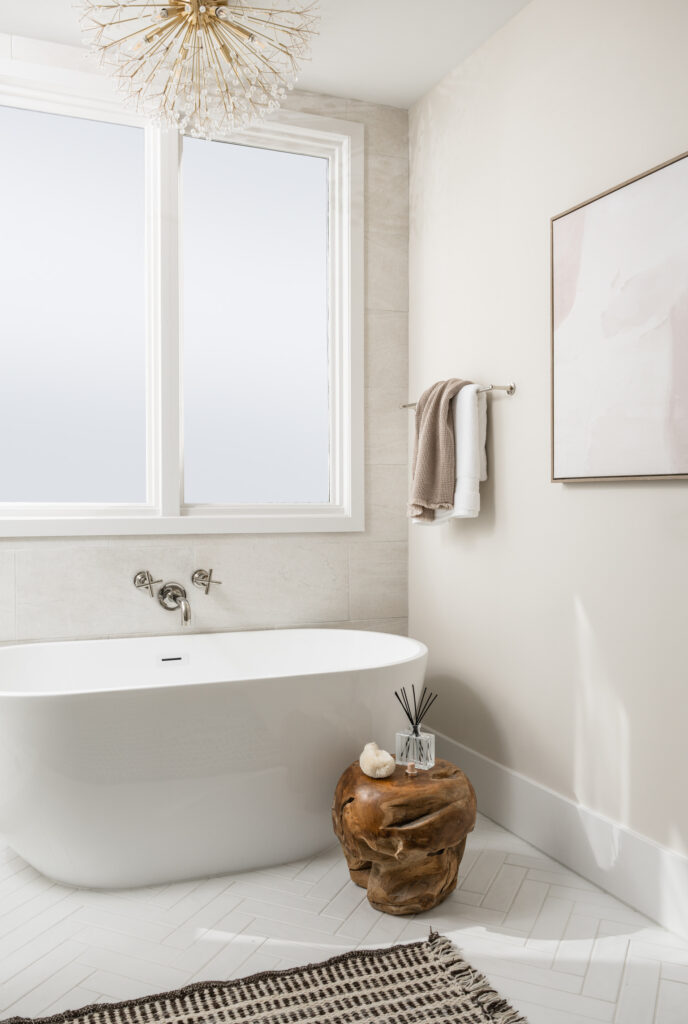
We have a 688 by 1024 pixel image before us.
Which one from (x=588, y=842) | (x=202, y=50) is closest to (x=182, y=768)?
(x=588, y=842)

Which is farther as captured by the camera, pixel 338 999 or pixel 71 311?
pixel 71 311

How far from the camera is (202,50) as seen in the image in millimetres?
2461

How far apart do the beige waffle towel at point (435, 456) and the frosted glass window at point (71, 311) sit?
3.51 feet

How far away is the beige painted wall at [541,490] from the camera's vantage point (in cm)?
198

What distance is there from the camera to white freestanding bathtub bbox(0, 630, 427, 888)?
80.1 inches

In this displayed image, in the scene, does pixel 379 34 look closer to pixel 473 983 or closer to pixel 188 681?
pixel 188 681

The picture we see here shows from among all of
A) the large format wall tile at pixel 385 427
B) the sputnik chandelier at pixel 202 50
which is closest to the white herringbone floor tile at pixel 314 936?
the large format wall tile at pixel 385 427

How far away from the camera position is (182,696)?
211 centimetres

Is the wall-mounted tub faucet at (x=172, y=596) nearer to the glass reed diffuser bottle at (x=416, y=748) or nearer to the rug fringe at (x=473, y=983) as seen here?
the glass reed diffuser bottle at (x=416, y=748)

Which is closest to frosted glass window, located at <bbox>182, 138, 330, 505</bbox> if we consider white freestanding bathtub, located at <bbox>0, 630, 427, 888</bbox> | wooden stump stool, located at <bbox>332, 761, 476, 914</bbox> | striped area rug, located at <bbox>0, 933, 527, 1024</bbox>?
white freestanding bathtub, located at <bbox>0, 630, 427, 888</bbox>

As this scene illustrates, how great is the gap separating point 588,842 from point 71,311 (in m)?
2.51

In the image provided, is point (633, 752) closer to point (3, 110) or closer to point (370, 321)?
point (370, 321)

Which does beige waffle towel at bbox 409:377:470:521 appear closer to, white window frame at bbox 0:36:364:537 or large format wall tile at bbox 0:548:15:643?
white window frame at bbox 0:36:364:537

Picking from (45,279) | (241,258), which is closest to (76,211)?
(45,279)
